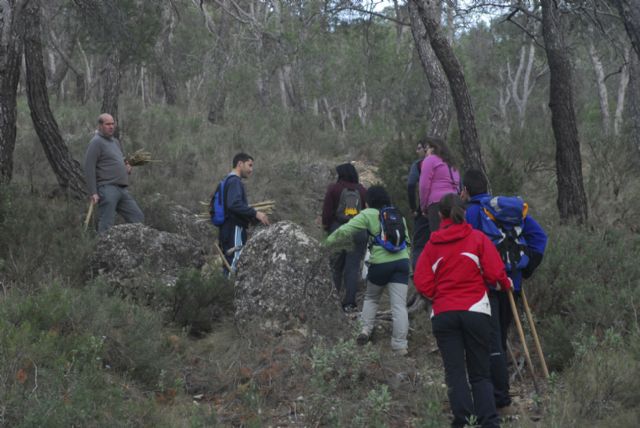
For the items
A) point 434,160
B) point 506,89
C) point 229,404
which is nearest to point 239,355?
point 229,404

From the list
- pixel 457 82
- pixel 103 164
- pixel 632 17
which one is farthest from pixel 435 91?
pixel 103 164

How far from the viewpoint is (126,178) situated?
8.94 meters

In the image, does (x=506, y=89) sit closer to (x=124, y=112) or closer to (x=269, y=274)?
(x=124, y=112)

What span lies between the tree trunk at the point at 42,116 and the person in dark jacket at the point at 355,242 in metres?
3.90

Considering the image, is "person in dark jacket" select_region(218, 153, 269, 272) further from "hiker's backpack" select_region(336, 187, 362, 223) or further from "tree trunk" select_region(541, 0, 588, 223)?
"tree trunk" select_region(541, 0, 588, 223)

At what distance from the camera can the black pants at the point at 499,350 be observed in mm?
5340

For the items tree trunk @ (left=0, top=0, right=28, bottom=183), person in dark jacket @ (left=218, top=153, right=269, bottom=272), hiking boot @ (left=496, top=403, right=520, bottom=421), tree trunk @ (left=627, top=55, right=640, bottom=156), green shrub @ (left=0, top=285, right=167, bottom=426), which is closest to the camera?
green shrub @ (left=0, top=285, right=167, bottom=426)

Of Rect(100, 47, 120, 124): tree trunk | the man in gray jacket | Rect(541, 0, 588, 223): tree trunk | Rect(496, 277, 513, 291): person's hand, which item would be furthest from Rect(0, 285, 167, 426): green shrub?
Rect(100, 47, 120, 124): tree trunk

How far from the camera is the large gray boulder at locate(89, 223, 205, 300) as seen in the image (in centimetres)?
744

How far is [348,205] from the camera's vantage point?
8078 mm

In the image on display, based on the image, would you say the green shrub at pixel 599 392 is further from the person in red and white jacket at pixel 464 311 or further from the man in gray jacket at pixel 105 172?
the man in gray jacket at pixel 105 172

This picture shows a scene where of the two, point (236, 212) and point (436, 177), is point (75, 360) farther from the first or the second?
point (436, 177)

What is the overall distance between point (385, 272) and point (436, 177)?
49.4 inches

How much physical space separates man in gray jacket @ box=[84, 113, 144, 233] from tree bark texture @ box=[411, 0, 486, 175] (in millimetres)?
4153
